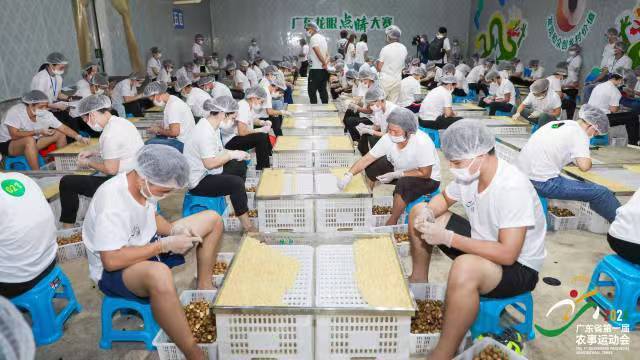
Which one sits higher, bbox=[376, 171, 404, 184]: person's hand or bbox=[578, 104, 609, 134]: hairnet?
bbox=[578, 104, 609, 134]: hairnet

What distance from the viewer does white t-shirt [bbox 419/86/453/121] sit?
18.9 feet

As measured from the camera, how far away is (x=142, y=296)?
6.80 ft

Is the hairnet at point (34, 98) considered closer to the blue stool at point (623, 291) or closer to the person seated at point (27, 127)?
the person seated at point (27, 127)

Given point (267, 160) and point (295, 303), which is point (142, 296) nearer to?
point (295, 303)

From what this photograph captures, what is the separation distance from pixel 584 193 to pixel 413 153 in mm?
1294

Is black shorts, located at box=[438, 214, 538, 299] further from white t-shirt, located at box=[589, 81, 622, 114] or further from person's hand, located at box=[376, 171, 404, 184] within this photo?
white t-shirt, located at box=[589, 81, 622, 114]

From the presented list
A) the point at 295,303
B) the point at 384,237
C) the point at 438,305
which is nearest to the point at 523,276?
the point at 438,305

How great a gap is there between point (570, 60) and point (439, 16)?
6.99m

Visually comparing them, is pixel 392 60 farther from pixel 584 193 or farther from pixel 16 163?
pixel 16 163

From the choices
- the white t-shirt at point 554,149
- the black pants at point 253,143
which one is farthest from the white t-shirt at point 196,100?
the white t-shirt at point 554,149

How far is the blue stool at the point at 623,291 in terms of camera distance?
2297 millimetres

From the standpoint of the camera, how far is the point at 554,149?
323 centimetres

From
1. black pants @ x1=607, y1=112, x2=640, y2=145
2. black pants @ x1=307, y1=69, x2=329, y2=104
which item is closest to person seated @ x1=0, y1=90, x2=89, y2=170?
black pants @ x1=307, y1=69, x2=329, y2=104

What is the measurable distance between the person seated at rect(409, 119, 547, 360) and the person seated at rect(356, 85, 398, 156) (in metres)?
2.17
